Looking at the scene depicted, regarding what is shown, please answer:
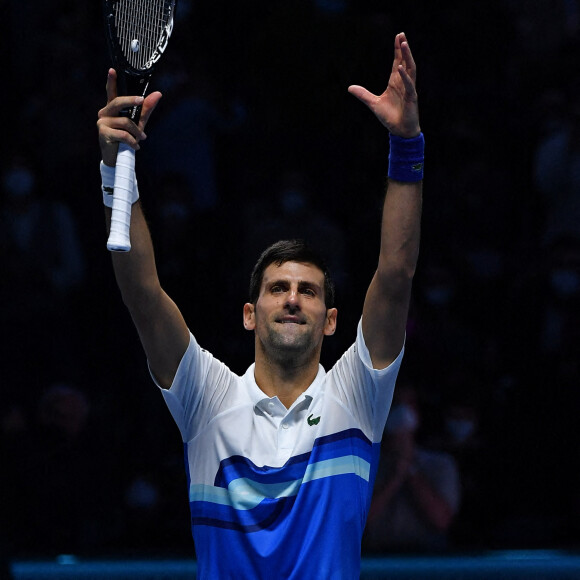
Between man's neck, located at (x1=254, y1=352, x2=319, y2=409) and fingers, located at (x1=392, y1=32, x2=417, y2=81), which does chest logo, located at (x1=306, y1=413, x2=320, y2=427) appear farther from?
fingers, located at (x1=392, y1=32, x2=417, y2=81)

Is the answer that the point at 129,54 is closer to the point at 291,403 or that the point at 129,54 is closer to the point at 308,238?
the point at 291,403

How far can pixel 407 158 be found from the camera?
3857mm

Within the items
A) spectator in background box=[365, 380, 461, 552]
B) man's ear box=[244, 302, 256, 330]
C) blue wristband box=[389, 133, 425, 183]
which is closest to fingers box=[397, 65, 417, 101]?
blue wristband box=[389, 133, 425, 183]

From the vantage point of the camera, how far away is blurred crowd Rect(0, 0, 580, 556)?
666 cm

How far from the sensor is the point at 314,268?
4.17 m

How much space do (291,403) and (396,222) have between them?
0.73 metres

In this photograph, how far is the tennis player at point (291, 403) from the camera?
12.3ft

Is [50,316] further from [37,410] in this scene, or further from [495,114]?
[495,114]

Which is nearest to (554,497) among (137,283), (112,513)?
(112,513)

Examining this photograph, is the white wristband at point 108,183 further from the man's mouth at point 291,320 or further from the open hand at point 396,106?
the open hand at point 396,106

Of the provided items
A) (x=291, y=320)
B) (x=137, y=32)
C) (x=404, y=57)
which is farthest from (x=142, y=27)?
(x=291, y=320)

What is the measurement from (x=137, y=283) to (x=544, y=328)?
13.9 ft

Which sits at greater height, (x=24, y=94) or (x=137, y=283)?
(x=24, y=94)

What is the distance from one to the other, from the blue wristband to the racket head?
0.85m
